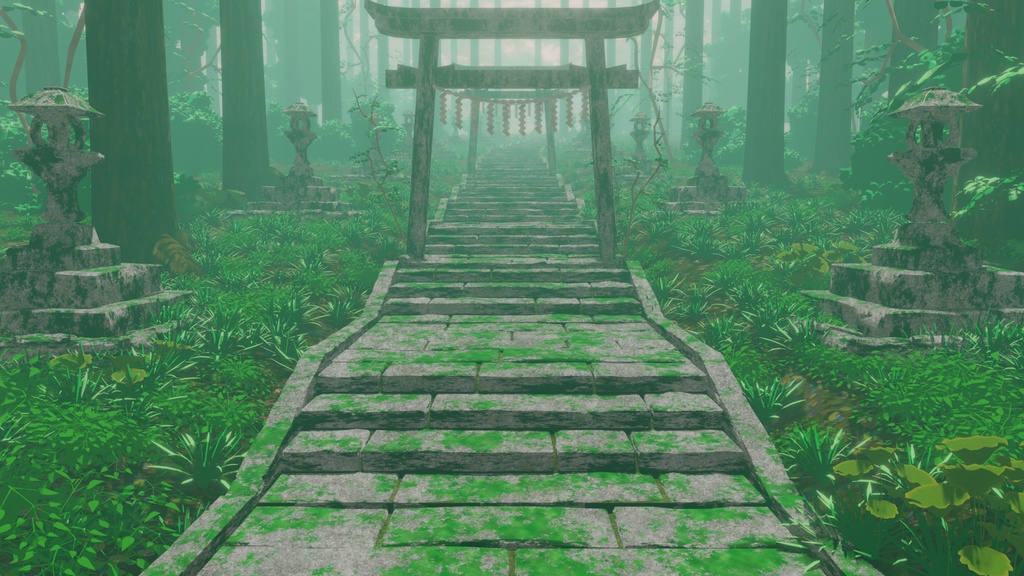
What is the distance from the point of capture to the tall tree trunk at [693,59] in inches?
1049

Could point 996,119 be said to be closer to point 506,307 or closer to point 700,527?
point 506,307

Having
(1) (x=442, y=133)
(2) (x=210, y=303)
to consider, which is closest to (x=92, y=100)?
(2) (x=210, y=303)

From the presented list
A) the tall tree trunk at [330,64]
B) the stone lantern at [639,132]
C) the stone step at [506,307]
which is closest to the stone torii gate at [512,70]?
the stone step at [506,307]

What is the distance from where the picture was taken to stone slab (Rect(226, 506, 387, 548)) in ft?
12.2

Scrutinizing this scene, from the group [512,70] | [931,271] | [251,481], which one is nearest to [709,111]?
[512,70]

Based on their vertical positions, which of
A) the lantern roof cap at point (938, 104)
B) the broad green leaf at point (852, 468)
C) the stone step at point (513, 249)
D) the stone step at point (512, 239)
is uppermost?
the lantern roof cap at point (938, 104)

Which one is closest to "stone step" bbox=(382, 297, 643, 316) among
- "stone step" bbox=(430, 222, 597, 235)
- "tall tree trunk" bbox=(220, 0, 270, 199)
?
"stone step" bbox=(430, 222, 597, 235)

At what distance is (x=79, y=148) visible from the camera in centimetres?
677

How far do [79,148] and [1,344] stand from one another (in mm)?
2084

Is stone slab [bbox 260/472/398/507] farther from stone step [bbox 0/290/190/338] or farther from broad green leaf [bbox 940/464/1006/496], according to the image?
broad green leaf [bbox 940/464/1006/496]

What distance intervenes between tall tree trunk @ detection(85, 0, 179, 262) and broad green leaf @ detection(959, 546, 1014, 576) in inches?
360

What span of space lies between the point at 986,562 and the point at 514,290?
21.4ft

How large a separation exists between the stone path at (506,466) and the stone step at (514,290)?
135cm

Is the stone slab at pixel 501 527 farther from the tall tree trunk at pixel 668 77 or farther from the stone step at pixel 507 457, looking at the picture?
the tall tree trunk at pixel 668 77
